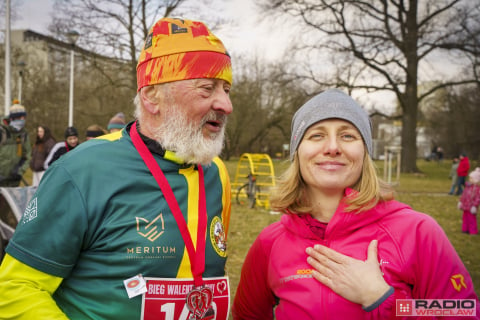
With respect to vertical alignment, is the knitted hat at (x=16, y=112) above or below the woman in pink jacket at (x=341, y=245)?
above

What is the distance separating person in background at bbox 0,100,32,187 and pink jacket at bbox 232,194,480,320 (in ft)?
20.2

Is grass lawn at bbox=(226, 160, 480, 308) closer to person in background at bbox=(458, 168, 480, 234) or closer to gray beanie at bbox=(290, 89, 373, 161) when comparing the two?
person in background at bbox=(458, 168, 480, 234)

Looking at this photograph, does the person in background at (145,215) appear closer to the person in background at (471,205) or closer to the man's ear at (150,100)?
the man's ear at (150,100)

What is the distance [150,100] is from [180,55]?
11.1 inches

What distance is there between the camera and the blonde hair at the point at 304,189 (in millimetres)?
1940

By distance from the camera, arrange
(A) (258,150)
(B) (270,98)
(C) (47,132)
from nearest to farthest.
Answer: (C) (47,132) → (B) (270,98) → (A) (258,150)

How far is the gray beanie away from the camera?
2006mm

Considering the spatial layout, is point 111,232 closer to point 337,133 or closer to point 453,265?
point 337,133

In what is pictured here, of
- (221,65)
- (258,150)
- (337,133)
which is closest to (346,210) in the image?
(337,133)

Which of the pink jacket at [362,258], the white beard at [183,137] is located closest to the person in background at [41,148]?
the white beard at [183,137]

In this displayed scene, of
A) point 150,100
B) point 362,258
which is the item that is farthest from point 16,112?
point 362,258

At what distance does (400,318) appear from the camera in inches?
66.9

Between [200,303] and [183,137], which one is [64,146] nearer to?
[183,137]

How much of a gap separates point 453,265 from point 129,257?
141cm
